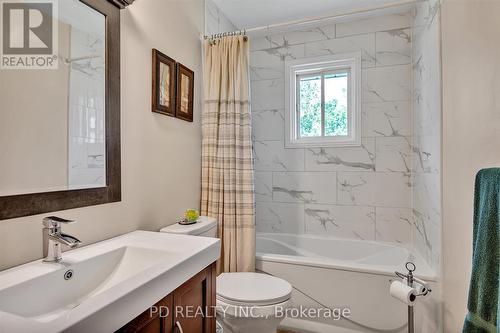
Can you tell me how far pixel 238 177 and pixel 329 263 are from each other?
0.92 metres

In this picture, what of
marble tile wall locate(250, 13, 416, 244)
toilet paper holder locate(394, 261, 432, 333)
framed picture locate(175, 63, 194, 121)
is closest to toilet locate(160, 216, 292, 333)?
toilet paper holder locate(394, 261, 432, 333)

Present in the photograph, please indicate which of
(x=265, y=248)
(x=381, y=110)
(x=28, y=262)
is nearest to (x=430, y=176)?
(x=381, y=110)

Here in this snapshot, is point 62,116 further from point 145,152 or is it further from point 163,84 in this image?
point 163,84

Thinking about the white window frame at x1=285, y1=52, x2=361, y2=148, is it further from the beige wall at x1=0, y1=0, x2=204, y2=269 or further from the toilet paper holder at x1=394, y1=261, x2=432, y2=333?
the toilet paper holder at x1=394, y1=261, x2=432, y2=333

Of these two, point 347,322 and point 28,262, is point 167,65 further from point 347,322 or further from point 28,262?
point 347,322

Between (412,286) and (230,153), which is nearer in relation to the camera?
(412,286)

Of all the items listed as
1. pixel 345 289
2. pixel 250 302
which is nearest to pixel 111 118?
pixel 250 302

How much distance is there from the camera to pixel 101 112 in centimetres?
130

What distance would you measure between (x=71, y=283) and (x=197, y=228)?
79 centimetres

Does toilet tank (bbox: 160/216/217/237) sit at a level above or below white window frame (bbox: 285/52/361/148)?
below

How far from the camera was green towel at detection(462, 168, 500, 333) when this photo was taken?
2.97ft

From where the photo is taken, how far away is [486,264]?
937mm

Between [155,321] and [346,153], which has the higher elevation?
[346,153]

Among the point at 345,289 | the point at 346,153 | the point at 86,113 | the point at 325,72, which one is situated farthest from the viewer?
the point at 325,72
